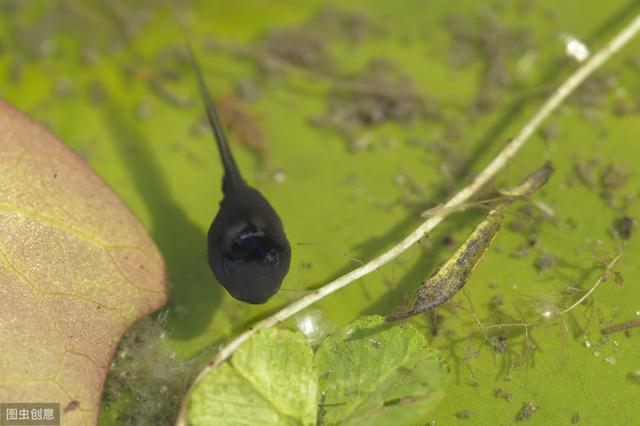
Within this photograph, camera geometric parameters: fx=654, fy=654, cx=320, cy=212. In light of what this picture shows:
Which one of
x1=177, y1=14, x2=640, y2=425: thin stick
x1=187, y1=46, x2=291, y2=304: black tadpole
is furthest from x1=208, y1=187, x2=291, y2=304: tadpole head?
x1=177, y1=14, x2=640, y2=425: thin stick

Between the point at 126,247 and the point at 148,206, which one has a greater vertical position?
the point at 126,247

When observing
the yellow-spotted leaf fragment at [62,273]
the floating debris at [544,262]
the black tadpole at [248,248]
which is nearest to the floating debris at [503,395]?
the floating debris at [544,262]

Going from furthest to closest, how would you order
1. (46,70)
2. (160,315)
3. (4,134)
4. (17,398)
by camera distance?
1. (46,70)
2. (160,315)
3. (4,134)
4. (17,398)

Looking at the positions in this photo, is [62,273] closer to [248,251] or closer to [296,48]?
[248,251]

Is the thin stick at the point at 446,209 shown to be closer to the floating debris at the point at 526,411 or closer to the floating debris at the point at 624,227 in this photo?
the floating debris at the point at 624,227

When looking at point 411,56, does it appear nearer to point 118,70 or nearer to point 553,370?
point 118,70

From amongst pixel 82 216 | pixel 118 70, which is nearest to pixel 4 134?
pixel 82 216

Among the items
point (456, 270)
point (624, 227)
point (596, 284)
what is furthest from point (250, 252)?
Result: point (624, 227)
